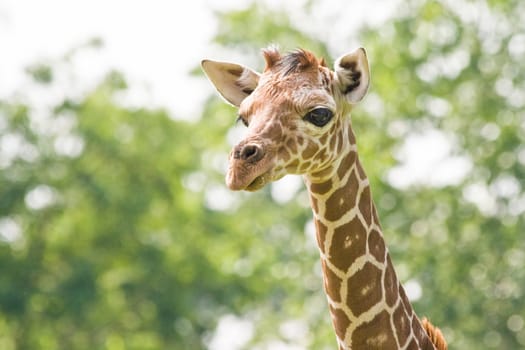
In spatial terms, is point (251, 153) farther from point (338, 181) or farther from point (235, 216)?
point (235, 216)

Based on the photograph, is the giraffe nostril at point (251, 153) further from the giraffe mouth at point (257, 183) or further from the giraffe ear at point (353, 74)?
the giraffe ear at point (353, 74)

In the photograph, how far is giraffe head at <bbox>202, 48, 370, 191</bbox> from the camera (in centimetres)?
701

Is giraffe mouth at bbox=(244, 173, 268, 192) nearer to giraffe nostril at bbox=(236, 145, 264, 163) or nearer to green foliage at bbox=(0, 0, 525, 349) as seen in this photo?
giraffe nostril at bbox=(236, 145, 264, 163)

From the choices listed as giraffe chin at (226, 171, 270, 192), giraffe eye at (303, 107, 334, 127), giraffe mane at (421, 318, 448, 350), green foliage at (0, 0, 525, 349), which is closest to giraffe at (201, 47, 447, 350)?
giraffe eye at (303, 107, 334, 127)

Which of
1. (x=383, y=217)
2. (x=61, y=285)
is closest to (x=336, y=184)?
(x=383, y=217)

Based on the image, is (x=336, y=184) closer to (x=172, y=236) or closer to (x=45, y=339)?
(x=45, y=339)

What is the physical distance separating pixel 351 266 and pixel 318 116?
94 cm

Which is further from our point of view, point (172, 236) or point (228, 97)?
point (172, 236)

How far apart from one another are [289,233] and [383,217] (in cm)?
746

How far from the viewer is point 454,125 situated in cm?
3238

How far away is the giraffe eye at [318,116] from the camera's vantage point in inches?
294

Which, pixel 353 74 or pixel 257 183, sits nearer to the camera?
pixel 257 183

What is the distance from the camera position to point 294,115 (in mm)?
7391

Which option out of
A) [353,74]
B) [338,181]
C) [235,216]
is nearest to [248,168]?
[338,181]
